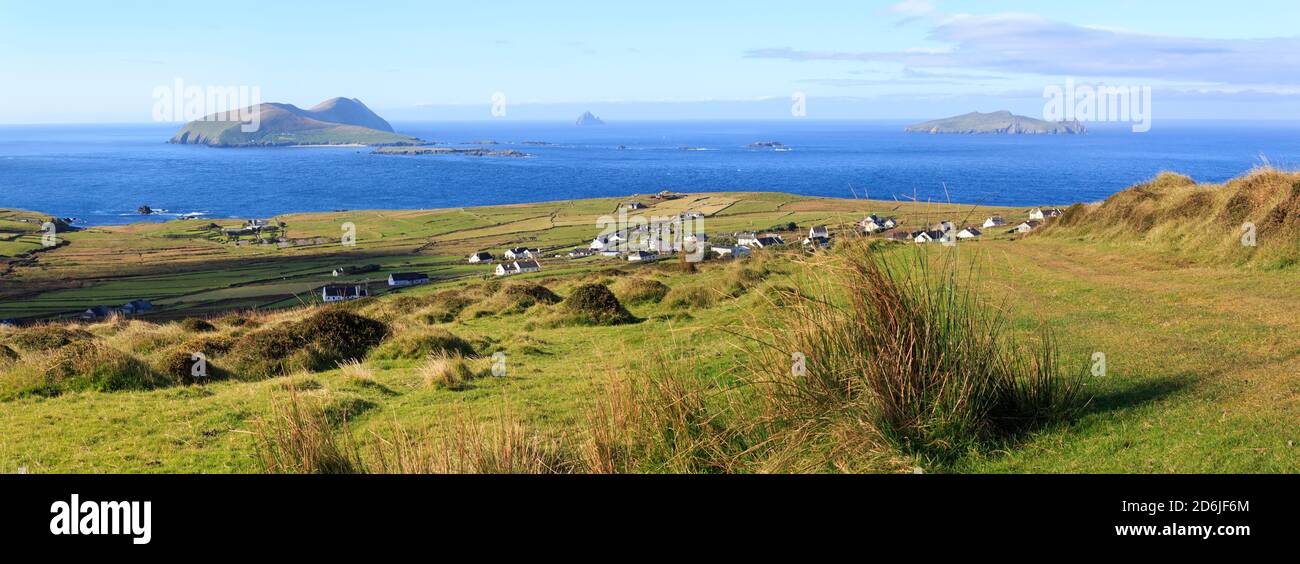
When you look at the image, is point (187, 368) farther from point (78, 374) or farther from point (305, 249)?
point (305, 249)

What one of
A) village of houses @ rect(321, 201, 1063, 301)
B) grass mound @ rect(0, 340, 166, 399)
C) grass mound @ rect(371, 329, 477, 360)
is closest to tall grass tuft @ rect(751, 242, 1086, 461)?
grass mound @ rect(371, 329, 477, 360)

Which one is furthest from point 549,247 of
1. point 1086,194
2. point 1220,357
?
point 1086,194

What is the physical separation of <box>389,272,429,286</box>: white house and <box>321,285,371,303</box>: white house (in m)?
4.67

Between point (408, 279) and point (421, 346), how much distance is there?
147 feet

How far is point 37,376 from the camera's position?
12.4 m

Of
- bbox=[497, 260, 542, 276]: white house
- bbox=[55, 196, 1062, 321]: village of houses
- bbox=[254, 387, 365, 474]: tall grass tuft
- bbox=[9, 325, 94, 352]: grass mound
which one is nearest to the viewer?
bbox=[254, 387, 365, 474]: tall grass tuft

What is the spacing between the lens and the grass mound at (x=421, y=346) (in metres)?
15.4

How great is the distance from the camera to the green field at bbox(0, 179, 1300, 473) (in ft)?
22.5

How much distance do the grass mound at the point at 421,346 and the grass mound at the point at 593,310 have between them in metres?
3.15

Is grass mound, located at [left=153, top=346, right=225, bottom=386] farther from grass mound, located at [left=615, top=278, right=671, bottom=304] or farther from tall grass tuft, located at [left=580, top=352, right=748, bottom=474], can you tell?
grass mound, located at [left=615, top=278, right=671, bottom=304]

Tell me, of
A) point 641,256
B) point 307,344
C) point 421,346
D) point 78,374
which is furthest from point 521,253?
point 78,374

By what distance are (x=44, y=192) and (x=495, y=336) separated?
618 feet

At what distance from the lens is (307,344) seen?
15.5 meters
